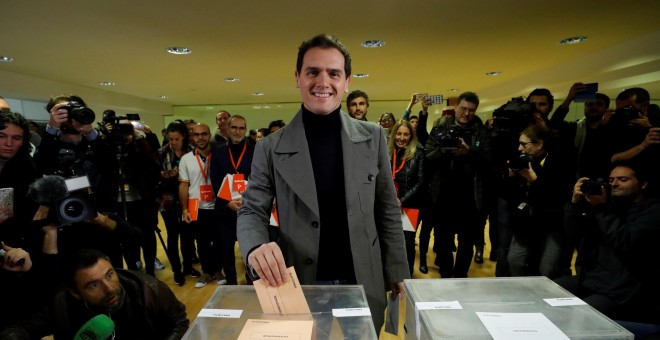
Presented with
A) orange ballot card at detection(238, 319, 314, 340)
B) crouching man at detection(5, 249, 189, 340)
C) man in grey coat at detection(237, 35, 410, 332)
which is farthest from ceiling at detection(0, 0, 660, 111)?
orange ballot card at detection(238, 319, 314, 340)

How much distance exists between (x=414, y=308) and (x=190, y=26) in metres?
3.36

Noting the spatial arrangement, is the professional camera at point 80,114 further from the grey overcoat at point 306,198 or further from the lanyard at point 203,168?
the grey overcoat at point 306,198

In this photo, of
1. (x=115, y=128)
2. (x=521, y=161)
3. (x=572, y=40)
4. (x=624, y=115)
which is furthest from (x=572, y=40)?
(x=115, y=128)

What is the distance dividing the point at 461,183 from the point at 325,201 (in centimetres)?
194

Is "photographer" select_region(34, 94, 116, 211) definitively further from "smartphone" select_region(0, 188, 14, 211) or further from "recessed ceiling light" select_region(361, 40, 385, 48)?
"recessed ceiling light" select_region(361, 40, 385, 48)

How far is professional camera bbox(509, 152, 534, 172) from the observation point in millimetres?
2100

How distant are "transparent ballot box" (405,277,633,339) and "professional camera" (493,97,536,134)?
1.78 metres

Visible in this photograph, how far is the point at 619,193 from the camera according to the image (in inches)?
68.7

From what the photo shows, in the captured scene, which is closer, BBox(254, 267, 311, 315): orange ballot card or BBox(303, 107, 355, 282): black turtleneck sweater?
→ BBox(254, 267, 311, 315): orange ballot card

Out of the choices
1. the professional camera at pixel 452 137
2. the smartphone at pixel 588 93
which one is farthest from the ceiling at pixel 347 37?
the professional camera at pixel 452 137

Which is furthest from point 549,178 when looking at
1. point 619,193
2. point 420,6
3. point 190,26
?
point 190,26

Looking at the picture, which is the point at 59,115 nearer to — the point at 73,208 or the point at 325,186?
the point at 73,208

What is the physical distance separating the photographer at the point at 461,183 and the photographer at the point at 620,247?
0.81m

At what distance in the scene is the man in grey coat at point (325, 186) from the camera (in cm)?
95
